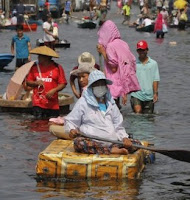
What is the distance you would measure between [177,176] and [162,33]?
107 feet

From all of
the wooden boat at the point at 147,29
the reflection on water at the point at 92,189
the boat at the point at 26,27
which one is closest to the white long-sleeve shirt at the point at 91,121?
the reflection on water at the point at 92,189

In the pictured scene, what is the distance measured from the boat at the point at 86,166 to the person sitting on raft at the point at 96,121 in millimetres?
144

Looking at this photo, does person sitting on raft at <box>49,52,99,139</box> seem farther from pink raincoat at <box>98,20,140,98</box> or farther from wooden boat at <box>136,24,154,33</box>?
wooden boat at <box>136,24,154,33</box>

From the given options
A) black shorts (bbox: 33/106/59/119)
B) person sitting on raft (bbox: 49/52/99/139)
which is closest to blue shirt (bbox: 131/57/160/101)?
black shorts (bbox: 33/106/59/119)

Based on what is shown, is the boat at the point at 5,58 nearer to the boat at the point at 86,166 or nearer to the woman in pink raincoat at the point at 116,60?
the woman in pink raincoat at the point at 116,60

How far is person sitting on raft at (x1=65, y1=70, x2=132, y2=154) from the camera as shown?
10.8 metres

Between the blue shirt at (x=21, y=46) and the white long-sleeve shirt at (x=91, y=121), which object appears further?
the blue shirt at (x=21, y=46)

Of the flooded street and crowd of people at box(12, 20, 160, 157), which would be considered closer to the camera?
the flooded street

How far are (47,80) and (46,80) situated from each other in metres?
0.02

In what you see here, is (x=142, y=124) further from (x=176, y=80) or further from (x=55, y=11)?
(x=55, y=11)

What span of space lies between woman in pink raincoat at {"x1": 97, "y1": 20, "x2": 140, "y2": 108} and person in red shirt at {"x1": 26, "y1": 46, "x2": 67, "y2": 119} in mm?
811

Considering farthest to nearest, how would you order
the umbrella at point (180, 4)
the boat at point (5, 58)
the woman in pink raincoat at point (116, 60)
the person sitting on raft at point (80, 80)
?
1. the umbrella at point (180, 4)
2. the boat at point (5, 58)
3. the woman in pink raincoat at point (116, 60)
4. the person sitting on raft at point (80, 80)

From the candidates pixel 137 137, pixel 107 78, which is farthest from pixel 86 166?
pixel 107 78

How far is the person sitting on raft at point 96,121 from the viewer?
10.8 m
